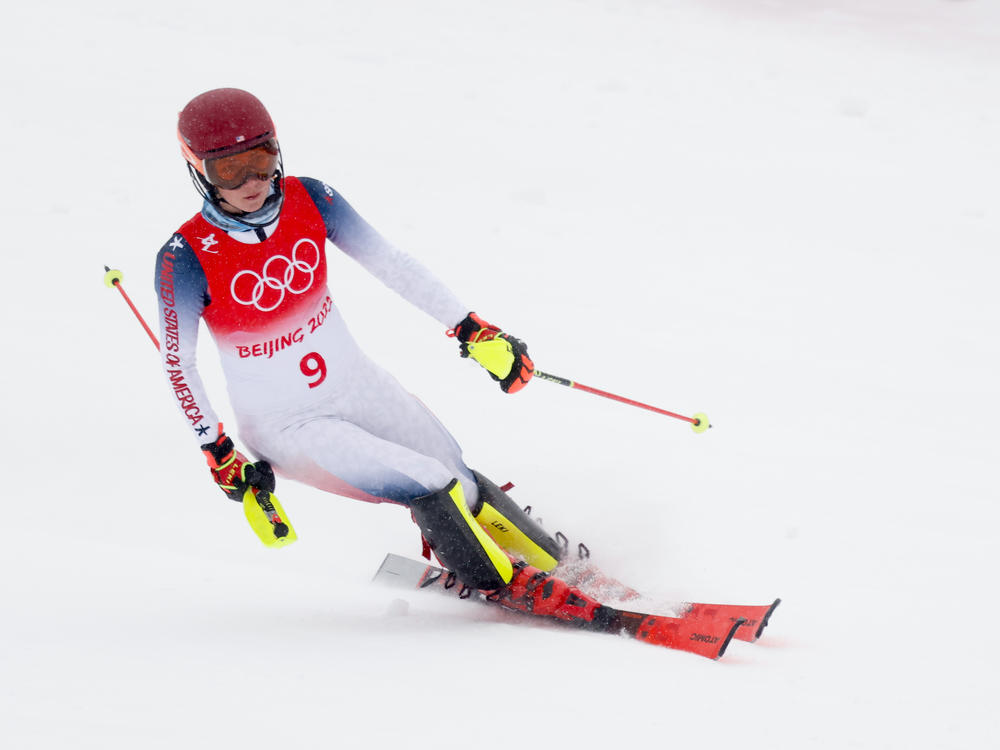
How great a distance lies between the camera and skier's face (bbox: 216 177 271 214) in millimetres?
2863

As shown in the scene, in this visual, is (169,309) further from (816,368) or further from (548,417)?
(816,368)

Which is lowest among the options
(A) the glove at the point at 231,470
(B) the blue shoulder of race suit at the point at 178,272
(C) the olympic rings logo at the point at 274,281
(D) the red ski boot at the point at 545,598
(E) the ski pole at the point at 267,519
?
(E) the ski pole at the point at 267,519

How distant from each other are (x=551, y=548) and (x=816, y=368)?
2106 millimetres

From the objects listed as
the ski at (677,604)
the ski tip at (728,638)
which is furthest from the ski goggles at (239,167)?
the ski tip at (728,638)

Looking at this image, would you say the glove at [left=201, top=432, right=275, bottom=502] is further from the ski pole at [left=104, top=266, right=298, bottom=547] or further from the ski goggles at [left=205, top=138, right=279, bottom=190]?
the ski goggles at [left=205, top=138, right=279, bottom=190]

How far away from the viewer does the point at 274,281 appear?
3047mm

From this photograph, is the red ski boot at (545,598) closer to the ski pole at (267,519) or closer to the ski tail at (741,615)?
the ski tail at (741,615)

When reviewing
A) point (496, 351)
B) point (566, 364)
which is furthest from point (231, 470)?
point (566, 364)

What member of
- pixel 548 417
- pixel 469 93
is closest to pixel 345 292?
pixel 548 417

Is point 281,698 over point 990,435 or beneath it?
beneath

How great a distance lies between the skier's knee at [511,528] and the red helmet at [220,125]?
156 centimetres

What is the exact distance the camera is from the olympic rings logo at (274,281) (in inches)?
118

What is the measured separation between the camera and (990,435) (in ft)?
14.0

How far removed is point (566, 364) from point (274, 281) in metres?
2.38
